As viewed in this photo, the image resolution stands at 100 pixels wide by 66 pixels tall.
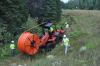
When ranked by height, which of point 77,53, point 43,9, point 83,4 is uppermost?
point 43,9

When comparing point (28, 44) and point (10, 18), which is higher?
point (10, 18)

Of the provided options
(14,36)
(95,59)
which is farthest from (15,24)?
(95,59)

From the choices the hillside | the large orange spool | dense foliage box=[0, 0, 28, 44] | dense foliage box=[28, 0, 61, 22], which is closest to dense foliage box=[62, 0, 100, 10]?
dense foliage box=[28, 0, 61, 22]

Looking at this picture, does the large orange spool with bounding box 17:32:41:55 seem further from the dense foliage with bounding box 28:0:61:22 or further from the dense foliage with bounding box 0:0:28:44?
the dense foliage with bounding box 28:0:61:22

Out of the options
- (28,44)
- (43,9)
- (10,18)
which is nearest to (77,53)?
(28,44)

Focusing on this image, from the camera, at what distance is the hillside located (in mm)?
13401

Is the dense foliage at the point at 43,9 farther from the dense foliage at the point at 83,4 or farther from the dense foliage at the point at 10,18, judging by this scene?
the dense foliage at the point at 83,4

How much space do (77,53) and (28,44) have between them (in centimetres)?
281

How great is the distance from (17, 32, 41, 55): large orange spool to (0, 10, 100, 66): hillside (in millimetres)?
328

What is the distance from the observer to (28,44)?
17.0m

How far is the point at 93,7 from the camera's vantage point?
143 feet

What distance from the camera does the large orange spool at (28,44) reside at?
55.1 feet

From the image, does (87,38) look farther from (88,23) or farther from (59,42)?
(88,23)

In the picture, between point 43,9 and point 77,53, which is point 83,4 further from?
point 77,53
